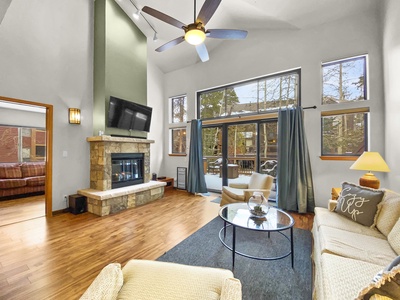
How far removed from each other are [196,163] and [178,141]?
1.17 meters

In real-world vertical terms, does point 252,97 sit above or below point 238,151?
above

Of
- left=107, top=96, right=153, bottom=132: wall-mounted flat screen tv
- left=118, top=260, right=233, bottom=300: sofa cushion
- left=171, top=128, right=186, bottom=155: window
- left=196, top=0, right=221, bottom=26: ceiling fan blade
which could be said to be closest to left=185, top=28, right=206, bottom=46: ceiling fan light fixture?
left=196, top=0, right=221, bottom=26: ceiling fan blade

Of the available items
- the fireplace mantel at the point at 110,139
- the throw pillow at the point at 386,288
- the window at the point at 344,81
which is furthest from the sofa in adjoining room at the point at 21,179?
the window at the point at 344,81

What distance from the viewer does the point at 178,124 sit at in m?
5.64

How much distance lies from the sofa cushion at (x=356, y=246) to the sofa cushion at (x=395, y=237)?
4 cm

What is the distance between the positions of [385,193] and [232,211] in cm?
168

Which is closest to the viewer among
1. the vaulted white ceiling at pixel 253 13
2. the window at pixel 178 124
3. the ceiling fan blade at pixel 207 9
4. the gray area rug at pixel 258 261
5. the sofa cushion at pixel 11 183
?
the gray area rug at pixel 258 261

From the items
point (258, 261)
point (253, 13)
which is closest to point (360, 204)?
point (258, 261)

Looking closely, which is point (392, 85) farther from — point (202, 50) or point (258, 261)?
point (258, 261)

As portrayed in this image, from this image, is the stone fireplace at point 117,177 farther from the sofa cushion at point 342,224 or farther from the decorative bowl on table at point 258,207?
the sofa cushion at point 342,224

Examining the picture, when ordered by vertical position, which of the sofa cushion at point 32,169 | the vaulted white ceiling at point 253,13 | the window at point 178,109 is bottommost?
the sofa cushion at point 32,169

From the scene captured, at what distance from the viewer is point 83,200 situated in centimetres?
354

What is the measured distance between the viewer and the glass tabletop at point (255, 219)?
200 cm

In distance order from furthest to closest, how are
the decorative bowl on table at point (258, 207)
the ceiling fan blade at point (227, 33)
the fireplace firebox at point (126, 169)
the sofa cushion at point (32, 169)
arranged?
the sofa cushion at point (32, 169) → the fireplace firebox at point (126, 169) → the ceiling fan blade at point (227, 33) → the decorative bowl on table at point (258, 207)
